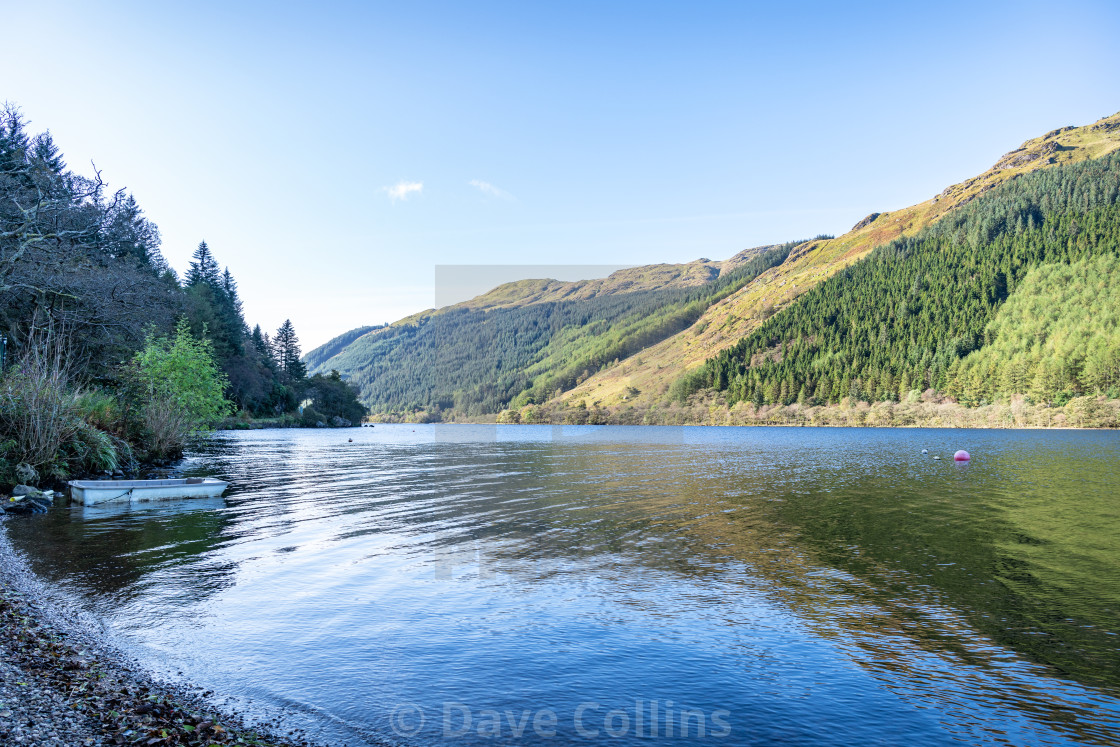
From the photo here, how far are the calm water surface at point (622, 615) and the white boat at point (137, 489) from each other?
1.05m

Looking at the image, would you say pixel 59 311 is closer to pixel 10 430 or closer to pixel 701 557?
pixel 10 430

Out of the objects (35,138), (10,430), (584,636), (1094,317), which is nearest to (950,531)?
(584,636)

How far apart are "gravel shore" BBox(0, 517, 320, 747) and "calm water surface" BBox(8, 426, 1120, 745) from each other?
72cm

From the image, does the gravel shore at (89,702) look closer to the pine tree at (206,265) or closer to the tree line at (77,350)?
the tree line at (77,350)

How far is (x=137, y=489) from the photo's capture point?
3084 cm

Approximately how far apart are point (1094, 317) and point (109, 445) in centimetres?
21507

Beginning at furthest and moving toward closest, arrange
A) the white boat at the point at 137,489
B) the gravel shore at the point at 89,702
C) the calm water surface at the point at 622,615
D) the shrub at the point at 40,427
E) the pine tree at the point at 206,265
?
the pine tree at the point at 206,265
the shrub at the point at 40,427
the white boat at the point at 137,489
the calm water surface at the point at 622,615
the gravel shore at the point at 89,702

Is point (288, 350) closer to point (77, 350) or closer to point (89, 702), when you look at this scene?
point (77, 350)

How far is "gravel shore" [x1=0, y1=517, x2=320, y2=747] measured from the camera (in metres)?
8.10

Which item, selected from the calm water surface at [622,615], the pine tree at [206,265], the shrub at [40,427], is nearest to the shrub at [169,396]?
the shrub at [40,427]

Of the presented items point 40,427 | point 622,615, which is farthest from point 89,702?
point 40,427

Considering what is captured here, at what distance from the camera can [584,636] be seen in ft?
44.9

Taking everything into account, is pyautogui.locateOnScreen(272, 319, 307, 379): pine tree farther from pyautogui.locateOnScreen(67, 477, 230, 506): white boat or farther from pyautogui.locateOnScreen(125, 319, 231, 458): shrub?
pyautogui.locateOnScreen(67, 477, 230, 506): white boat

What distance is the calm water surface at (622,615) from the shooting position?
10.0 meters
